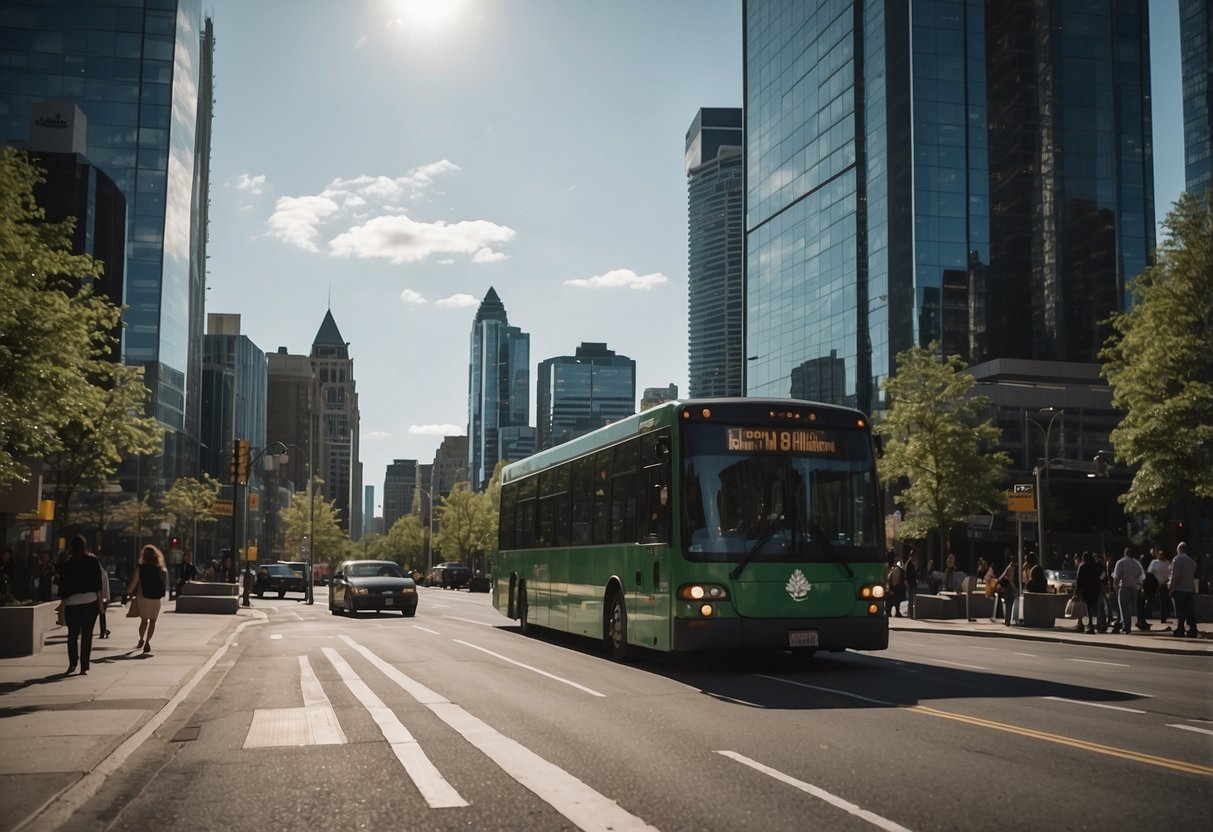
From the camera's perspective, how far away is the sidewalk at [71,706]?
7.94 meters

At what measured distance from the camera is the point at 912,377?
52219 mm

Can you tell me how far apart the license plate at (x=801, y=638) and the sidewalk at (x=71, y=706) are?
7459 mm

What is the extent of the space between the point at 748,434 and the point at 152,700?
25.9 ft

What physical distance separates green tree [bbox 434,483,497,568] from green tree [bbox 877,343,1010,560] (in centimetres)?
5379

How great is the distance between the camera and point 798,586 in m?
14.7

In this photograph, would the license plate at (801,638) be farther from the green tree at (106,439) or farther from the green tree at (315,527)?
the green tree at (315,527)

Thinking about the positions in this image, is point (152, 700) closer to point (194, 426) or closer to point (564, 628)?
point (564, 628)

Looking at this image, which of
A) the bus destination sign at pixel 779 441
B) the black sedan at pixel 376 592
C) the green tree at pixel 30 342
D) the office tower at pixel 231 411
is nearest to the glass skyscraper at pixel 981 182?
the black sedan at pixel 376 592

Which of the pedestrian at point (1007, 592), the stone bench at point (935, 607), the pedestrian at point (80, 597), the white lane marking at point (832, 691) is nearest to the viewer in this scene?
the white lane marking at point (832, 691)

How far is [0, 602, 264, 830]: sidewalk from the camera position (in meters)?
7.94

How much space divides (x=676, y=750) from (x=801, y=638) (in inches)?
234

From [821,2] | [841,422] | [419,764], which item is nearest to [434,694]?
[419,764]

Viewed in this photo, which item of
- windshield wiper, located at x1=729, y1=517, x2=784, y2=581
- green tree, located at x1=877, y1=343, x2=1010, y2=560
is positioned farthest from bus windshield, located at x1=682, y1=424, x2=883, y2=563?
green tree, located at x1=877, y1=343, x2=1010, y2=560

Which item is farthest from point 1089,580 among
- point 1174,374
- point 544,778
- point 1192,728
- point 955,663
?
point 544,778
